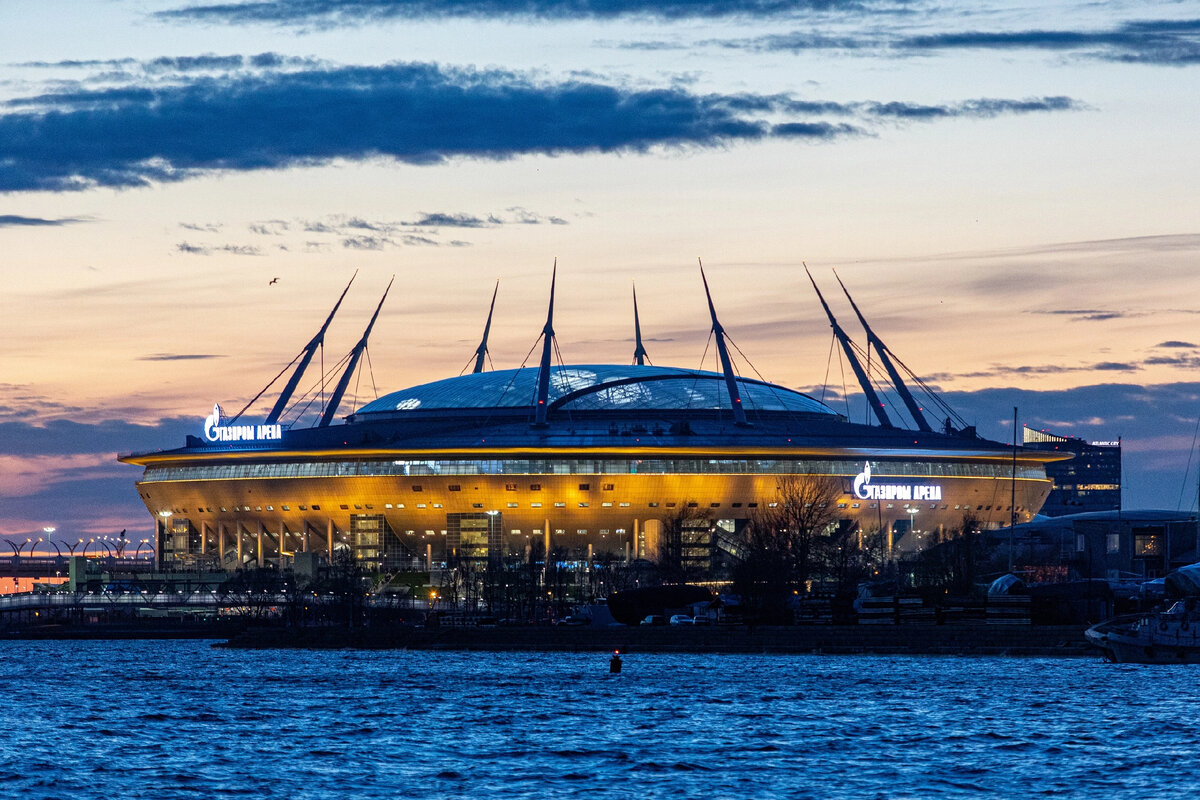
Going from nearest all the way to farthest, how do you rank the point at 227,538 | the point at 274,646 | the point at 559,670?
the point at 559,670, the point at 274,646, the point at 227,538

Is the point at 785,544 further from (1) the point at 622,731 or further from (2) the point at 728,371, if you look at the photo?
(1) the point at 622,731

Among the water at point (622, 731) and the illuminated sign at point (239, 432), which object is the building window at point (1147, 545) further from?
the illuminated sign at point (239, 432)

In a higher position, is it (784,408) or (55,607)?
(784,408)

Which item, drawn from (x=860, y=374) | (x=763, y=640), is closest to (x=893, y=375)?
(x=860, y=374)

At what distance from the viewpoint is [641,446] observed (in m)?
168

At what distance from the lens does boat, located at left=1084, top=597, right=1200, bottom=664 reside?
82188mm

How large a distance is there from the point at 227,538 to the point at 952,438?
67.0 meters

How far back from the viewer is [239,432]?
591ft

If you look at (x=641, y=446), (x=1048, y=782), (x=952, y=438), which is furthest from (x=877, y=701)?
(x=952, y=438)

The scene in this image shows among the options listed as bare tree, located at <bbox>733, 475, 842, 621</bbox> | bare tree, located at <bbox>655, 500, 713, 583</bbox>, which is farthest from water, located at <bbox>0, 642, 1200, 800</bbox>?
bare tree, located at <bbox>655, 500, 713, 583</bbox>

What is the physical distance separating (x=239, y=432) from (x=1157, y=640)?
366 feet

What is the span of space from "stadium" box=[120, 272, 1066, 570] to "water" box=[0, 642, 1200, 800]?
77.4 m

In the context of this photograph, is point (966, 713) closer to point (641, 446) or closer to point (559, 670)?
point (559, 670)

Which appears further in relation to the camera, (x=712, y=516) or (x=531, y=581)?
(x=712, y=516)
